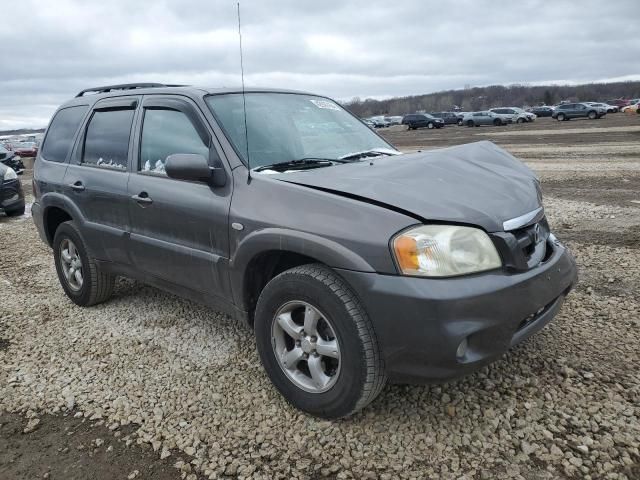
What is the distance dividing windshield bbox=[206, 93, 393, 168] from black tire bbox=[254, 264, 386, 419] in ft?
2.73

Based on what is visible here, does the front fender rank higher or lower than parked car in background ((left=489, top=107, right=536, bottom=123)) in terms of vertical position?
lower

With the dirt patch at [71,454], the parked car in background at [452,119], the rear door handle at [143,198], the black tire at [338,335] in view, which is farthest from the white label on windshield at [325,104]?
the parked car in background at [452,119]

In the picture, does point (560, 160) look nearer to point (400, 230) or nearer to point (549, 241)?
point (549, 241)

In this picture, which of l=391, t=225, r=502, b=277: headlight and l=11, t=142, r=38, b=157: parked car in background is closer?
l=391, t=225, r=502, b=277: headlight

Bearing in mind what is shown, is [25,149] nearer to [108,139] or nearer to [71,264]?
[71,264]

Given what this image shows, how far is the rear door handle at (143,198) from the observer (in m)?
3.53

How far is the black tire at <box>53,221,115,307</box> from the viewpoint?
4.38m

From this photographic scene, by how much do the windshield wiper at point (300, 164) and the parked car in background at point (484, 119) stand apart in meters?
43.1

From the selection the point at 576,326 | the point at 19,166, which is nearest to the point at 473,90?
the point at 19,166

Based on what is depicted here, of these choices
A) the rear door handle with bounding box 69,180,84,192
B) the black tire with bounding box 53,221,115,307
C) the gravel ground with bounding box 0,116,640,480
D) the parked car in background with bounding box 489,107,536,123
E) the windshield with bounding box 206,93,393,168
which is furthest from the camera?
the parked car in background with bounding box 489,107,536,123

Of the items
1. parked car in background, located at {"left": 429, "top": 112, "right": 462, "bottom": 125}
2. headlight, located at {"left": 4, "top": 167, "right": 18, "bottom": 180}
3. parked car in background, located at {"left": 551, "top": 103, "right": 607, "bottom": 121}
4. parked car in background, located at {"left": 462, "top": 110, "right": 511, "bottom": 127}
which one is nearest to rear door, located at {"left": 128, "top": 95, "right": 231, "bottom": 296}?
headlight, located at {"left": 4, "top": 167, "right": 18, "bottom": 180}

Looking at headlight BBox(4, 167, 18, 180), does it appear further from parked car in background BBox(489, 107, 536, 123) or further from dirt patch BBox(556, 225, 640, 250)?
parked car in background BBox(489, 107, 536, 123)

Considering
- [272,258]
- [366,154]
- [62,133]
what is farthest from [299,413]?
[62,133]

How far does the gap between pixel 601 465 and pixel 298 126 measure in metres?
2.61
